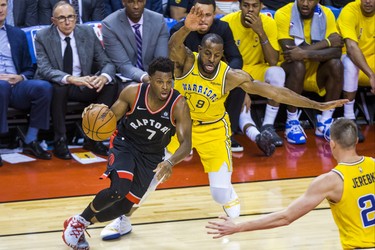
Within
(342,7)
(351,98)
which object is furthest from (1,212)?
(342,7)

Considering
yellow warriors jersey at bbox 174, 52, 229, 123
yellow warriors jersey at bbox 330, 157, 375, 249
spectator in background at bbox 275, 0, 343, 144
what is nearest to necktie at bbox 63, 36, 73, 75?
yellow warriors jersey at bbox 174, 52, 229, 123

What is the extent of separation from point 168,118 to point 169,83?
0.91 ft

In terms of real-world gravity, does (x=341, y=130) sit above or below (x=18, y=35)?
above

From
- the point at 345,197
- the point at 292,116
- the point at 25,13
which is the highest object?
the point at 345,197

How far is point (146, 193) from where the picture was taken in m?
6.49

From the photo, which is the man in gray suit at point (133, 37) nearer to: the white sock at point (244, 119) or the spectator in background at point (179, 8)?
the spectator in background at point (179, 8)

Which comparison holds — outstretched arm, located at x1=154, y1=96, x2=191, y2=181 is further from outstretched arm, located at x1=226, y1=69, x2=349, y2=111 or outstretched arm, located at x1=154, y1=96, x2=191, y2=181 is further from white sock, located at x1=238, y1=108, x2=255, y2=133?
white sock, located at x1=238, y1=108, x2=255, y2=133

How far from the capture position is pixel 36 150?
8773 millimetres

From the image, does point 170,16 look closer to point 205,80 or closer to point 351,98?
point 351,98

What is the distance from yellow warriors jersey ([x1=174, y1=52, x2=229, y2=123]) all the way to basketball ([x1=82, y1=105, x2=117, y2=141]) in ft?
3.28

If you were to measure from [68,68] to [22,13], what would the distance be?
40.3 inches

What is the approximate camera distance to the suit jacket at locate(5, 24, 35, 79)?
8.84 meters

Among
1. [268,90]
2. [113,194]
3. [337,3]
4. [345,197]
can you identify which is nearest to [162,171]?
[113,194]

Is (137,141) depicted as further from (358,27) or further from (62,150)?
(358,27)
